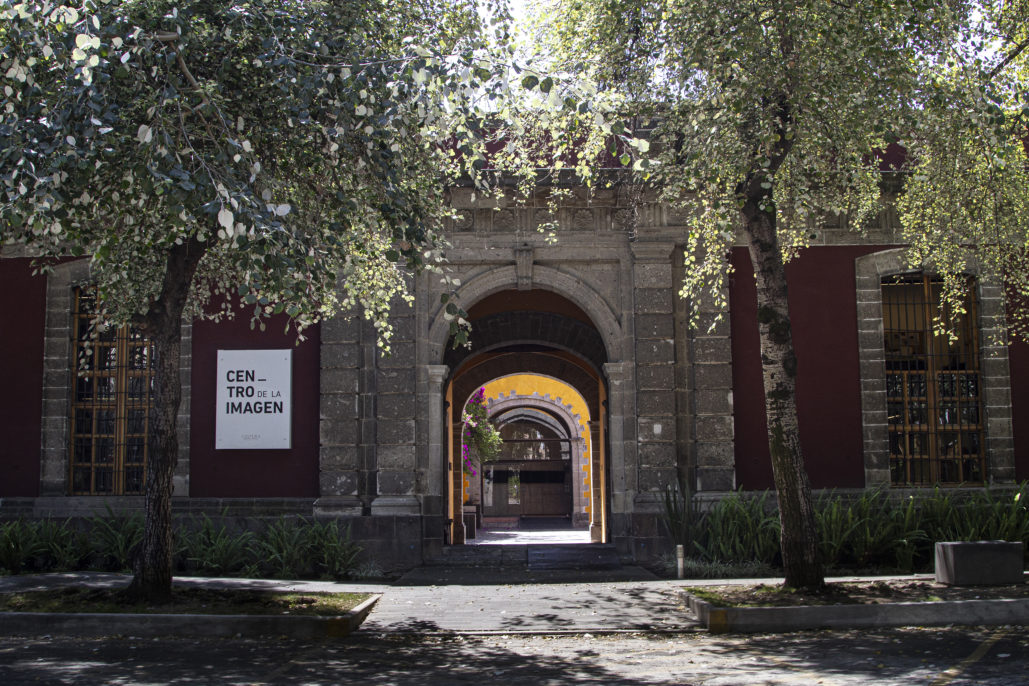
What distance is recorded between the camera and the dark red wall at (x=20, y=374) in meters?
14.7

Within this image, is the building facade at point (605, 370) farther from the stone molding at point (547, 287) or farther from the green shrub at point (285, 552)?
the green shrub at point (285, 552)

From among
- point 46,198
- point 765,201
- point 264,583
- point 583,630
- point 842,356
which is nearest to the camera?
point 46,198

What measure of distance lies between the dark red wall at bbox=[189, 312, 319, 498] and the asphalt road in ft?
19.7

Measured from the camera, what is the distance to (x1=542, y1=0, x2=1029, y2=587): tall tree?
902cm

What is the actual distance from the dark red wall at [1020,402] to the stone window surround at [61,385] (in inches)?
493

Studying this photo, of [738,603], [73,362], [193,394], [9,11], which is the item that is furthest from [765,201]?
[73,362]

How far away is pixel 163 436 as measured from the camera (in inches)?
369

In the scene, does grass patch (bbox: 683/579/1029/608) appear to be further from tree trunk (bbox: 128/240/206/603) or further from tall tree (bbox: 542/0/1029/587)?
tree trunk (bbox: 128/240/206/603)

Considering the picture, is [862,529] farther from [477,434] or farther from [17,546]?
[477,434]

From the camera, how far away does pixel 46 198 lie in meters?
6.36

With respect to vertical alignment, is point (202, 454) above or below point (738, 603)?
above

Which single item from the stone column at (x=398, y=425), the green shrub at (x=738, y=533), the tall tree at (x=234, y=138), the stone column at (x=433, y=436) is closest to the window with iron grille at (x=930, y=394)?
the green shrub at (x=738, y=533)

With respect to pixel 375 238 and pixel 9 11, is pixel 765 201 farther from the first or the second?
pixel 9 11

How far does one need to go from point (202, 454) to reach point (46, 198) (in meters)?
8.75
